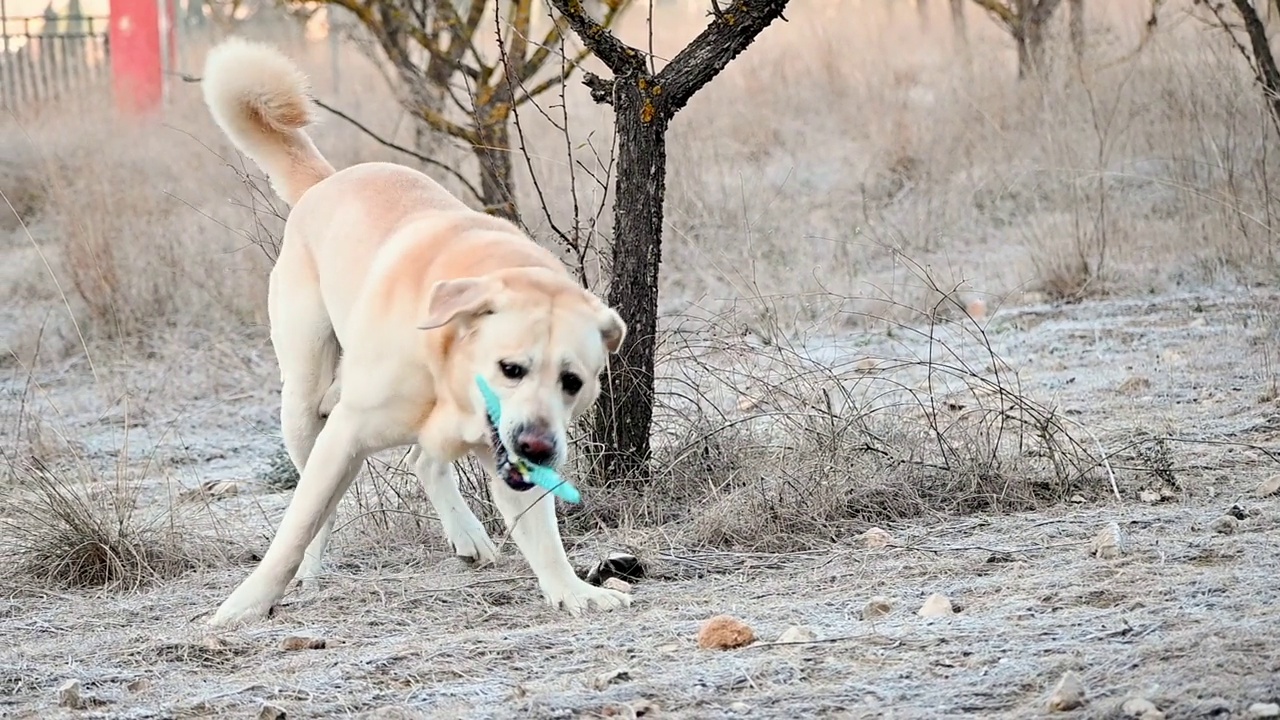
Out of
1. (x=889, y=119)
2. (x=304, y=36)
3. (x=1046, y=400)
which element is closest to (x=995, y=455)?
(x=1046, y=400)

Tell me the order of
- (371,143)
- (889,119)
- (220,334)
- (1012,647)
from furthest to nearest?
(371,143), (889,119), (220,334), (1012,647)

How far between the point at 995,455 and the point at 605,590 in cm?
138

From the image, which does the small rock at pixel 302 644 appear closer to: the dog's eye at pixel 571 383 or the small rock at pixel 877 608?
the dog's eye at pixel 571 383

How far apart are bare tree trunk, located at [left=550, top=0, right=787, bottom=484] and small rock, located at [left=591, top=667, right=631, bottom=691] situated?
1437 mm

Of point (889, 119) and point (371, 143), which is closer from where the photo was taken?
point (889, 119)

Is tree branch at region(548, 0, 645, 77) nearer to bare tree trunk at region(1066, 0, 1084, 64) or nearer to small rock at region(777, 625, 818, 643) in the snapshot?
small rock at region(777, 625, 818, 643)

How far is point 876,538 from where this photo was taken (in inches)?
154

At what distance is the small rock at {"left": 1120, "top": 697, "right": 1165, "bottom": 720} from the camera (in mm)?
2316

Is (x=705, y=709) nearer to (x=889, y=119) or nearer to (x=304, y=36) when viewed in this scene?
(x=889, y=119)

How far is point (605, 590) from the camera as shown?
11.8ft

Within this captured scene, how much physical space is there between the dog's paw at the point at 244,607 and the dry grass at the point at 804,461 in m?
0.09

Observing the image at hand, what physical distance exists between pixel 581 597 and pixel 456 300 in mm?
827

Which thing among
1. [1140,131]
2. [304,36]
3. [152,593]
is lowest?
[152,593]

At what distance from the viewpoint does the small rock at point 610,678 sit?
2.76 meters
